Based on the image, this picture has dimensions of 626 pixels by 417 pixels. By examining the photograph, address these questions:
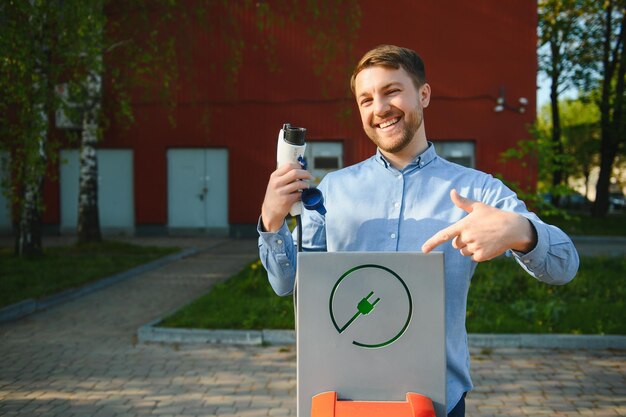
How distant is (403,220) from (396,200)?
76mm

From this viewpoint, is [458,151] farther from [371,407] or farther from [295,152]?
[371,407]

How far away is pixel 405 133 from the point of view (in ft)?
6.55

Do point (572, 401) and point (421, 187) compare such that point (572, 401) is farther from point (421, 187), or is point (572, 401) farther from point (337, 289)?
point (337, 289)

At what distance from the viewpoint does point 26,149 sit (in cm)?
887

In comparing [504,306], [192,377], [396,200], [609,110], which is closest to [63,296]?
[192,377]

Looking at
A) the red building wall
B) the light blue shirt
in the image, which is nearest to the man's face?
the light blue shirt

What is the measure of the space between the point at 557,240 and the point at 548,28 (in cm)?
2979

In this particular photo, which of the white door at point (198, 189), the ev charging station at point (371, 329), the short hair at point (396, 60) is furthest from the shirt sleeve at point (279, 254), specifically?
the white door at point (198, 189)

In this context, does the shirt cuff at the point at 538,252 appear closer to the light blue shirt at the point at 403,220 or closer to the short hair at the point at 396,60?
the light blue shirt at the point at 403,220

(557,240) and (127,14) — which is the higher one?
(127,14)

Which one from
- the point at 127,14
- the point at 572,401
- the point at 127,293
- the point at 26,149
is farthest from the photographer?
the point at 127,14

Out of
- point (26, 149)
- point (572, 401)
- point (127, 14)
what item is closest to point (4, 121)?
point (26, 149)

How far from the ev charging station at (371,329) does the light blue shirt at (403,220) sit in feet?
1.06

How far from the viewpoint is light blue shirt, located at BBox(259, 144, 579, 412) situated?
1.93 meters
